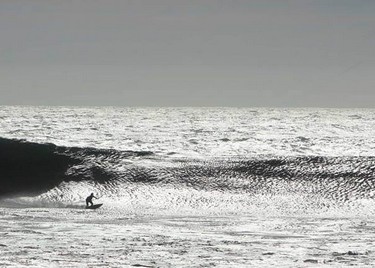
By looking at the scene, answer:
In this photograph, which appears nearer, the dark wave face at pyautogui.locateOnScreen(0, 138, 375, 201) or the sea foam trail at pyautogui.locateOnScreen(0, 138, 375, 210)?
the sea foam trail at pyautogui.locateOnScreen(0, 138, 375, 210)

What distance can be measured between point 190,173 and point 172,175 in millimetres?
1210

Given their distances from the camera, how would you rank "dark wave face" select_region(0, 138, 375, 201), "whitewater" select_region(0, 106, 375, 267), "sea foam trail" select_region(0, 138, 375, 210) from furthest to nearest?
1. "dark wave face" select_region(0, 138, 375, 201)
2. "sea foam trail" select_region(0, 138, 375, 210)
3. "whitewater" select_region(0, 106, 375, 267)

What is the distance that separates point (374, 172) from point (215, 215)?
17020 millimetres

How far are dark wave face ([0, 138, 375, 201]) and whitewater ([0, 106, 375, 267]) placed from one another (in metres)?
0.08

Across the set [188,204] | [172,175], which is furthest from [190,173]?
[188,204]

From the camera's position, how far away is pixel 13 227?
97.3 feet

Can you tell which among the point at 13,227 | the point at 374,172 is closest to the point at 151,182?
the point at 374,172

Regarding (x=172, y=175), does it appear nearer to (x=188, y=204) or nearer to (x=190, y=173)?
(x=190, y=173)

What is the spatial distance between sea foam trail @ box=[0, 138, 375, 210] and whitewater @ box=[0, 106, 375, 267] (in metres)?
0.07

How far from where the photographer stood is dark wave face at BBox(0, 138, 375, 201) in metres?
49.8

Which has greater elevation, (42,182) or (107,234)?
(42,182)

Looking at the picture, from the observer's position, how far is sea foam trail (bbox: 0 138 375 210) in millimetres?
48906

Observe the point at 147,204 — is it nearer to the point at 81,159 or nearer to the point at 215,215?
the point at 215,215

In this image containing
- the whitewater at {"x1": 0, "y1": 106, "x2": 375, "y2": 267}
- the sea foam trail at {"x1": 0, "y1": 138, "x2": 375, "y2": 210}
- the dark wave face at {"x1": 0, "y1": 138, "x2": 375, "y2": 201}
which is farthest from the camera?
the dark wave face at {"x1": 0, "y1": 138, "x2": 375, "y2": 201}
